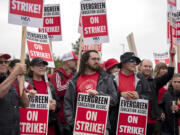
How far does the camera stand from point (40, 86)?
6.17 m

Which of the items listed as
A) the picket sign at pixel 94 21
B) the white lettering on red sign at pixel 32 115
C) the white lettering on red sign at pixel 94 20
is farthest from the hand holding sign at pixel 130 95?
the white lettering on red sign at pixel 94 20

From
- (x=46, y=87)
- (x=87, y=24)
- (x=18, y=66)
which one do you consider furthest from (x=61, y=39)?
(x=18, y=66)

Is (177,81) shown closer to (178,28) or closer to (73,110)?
(178,28)

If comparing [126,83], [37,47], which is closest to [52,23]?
[37,47]

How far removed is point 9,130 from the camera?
4527 mm

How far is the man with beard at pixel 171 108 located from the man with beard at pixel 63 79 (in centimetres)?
209

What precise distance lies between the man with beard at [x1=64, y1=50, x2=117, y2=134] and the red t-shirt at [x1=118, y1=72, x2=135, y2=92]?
321mm

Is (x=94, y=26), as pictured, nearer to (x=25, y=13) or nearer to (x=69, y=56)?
(x=69, y=56)

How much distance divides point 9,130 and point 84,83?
5.41 feet

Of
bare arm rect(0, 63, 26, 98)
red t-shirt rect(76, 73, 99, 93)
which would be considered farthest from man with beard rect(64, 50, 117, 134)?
bare arm rect(0, 63, 26, 98)

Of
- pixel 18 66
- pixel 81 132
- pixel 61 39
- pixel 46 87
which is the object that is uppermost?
pixel 61 39

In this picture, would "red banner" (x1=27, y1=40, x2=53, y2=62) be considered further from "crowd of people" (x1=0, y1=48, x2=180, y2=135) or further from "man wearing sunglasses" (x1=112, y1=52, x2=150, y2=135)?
"man wearing sunglasses" (x1=112, y1=52, x2=150, y2=135)

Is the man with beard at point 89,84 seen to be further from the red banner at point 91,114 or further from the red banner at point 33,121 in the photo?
the red banner at point 33,121

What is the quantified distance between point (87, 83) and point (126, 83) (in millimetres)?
751
